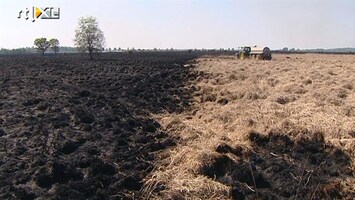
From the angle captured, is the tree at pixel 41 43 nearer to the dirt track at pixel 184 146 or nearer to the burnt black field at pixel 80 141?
the burnt black field at pixel 80 141

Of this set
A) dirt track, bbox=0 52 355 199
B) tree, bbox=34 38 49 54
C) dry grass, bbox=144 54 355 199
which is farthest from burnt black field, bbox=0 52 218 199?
tree, bbox=34 38 49 54

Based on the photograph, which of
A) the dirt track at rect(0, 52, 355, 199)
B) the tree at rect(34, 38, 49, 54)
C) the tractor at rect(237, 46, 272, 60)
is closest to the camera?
the dirt track at rect(0, 52, 355, 199)

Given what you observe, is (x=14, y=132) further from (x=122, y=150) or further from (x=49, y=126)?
(x=122, y=150)

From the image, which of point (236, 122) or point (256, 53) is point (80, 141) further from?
point (256, 53)

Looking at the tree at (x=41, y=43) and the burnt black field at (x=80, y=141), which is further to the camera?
the tree at (x=41, y=43)

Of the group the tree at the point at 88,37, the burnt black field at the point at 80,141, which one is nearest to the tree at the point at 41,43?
the tree at the point at 88,37

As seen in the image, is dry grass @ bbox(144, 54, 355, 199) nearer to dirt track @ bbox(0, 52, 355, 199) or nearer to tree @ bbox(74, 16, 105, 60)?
dirt track @ bbox(0, 52, 355, 199)

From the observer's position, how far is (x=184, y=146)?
33.6 ft

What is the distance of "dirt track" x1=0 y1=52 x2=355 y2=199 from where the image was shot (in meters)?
7.66

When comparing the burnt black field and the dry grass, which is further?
the burnt black field

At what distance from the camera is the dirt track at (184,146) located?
7.66 meters

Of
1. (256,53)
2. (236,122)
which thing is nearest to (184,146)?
(236,122)

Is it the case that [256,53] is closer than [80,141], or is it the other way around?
[80,141]

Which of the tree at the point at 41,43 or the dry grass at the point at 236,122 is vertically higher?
the tree at the point at 41,43
